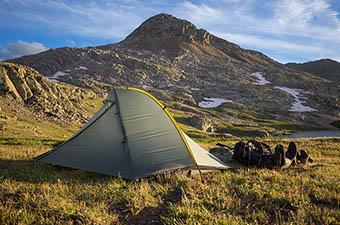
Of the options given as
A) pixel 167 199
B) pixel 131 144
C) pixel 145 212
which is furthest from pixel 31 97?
pixel 145 212

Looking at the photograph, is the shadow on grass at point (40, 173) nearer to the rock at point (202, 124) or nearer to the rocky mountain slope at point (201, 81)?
the rock at point (202, 124)

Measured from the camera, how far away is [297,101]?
139m

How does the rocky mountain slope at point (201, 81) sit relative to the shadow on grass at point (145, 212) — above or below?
above

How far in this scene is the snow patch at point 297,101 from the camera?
426 ft

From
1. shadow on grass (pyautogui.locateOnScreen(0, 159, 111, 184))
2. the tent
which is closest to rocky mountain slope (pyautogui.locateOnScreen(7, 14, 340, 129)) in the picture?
the tent

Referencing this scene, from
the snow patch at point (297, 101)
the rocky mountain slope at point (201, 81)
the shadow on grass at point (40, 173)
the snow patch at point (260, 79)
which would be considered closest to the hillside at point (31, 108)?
the shadow on grass at point (40, 173)

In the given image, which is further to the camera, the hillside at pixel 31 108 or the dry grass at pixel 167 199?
the hillside at pixel 31 108

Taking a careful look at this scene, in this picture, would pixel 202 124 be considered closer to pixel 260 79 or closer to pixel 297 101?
pixel 297 101

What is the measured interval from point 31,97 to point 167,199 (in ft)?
115

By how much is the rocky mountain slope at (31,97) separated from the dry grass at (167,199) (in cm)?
2722

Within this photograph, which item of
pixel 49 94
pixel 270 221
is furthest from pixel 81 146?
pixel 49 94

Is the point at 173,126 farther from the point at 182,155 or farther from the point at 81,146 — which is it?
the point at 81,146

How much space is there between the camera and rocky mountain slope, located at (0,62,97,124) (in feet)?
118

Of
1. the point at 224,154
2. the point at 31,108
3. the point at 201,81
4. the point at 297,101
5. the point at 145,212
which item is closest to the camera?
the point at 145,212
